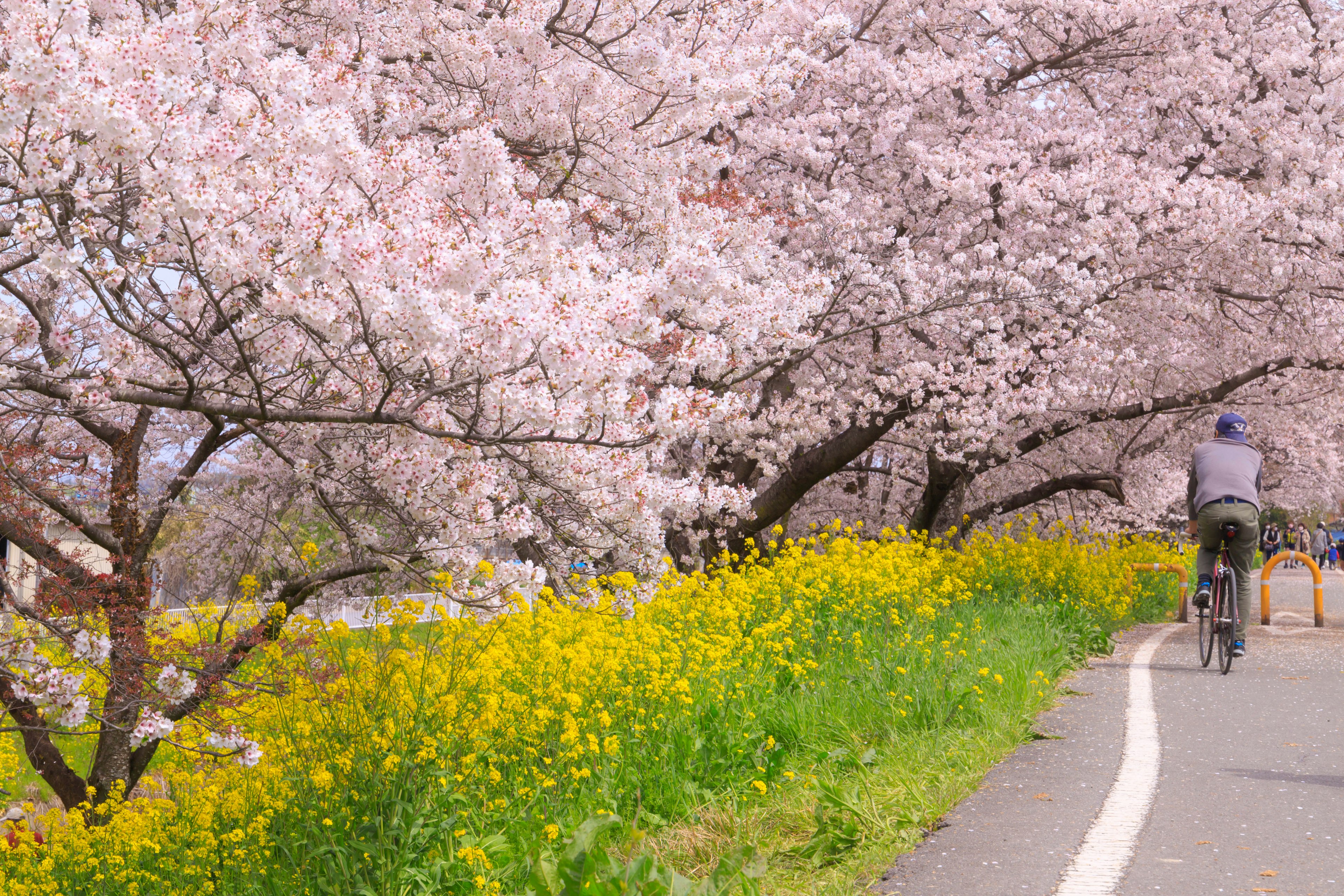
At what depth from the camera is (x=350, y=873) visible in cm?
410

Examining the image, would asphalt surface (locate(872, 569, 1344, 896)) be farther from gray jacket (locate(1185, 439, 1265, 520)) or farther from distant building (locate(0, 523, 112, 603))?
distant building (locate(0, 523, 112, 603))

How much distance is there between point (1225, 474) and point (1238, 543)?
1.82ft

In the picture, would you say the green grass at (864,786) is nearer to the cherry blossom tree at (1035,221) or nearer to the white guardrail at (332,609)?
the white guardrail at (332,609)

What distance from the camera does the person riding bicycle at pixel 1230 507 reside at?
9.23m

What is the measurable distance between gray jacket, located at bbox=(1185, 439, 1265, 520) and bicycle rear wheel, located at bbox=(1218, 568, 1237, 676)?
0.58 meters

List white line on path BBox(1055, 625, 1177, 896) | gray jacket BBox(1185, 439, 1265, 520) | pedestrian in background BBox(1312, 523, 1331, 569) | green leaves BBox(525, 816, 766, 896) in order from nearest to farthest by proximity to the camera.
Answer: green leaves BBox(525, 816, 766, 896)
white line on path BBox(1055, 625, 1177, 896)
gray jacket BBox(1185, 439, 1265, 520)
pedestrian in background BBox(1312, 523, 1331, 569)

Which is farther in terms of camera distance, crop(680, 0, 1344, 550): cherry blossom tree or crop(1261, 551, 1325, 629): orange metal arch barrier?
crop(680, 0, 1344, 550): cherry blossom tree

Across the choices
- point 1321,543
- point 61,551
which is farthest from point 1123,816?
point 1321,543

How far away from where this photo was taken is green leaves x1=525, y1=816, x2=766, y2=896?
3.34m

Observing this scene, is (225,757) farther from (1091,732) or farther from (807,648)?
(1091,732)

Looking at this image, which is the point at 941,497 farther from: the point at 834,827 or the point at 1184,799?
the point at 834,827

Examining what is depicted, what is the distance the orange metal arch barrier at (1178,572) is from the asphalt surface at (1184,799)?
451 centimetres

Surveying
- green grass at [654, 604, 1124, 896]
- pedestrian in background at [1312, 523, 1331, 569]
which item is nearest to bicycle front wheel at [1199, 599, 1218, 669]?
green grass at [654, 604, 1124, 896]

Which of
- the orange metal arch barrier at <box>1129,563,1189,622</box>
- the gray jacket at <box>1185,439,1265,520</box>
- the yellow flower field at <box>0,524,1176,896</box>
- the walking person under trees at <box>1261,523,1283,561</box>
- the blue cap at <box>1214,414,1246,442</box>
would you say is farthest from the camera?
the walking person under trees at <box>1261,523,1283,561</box>
